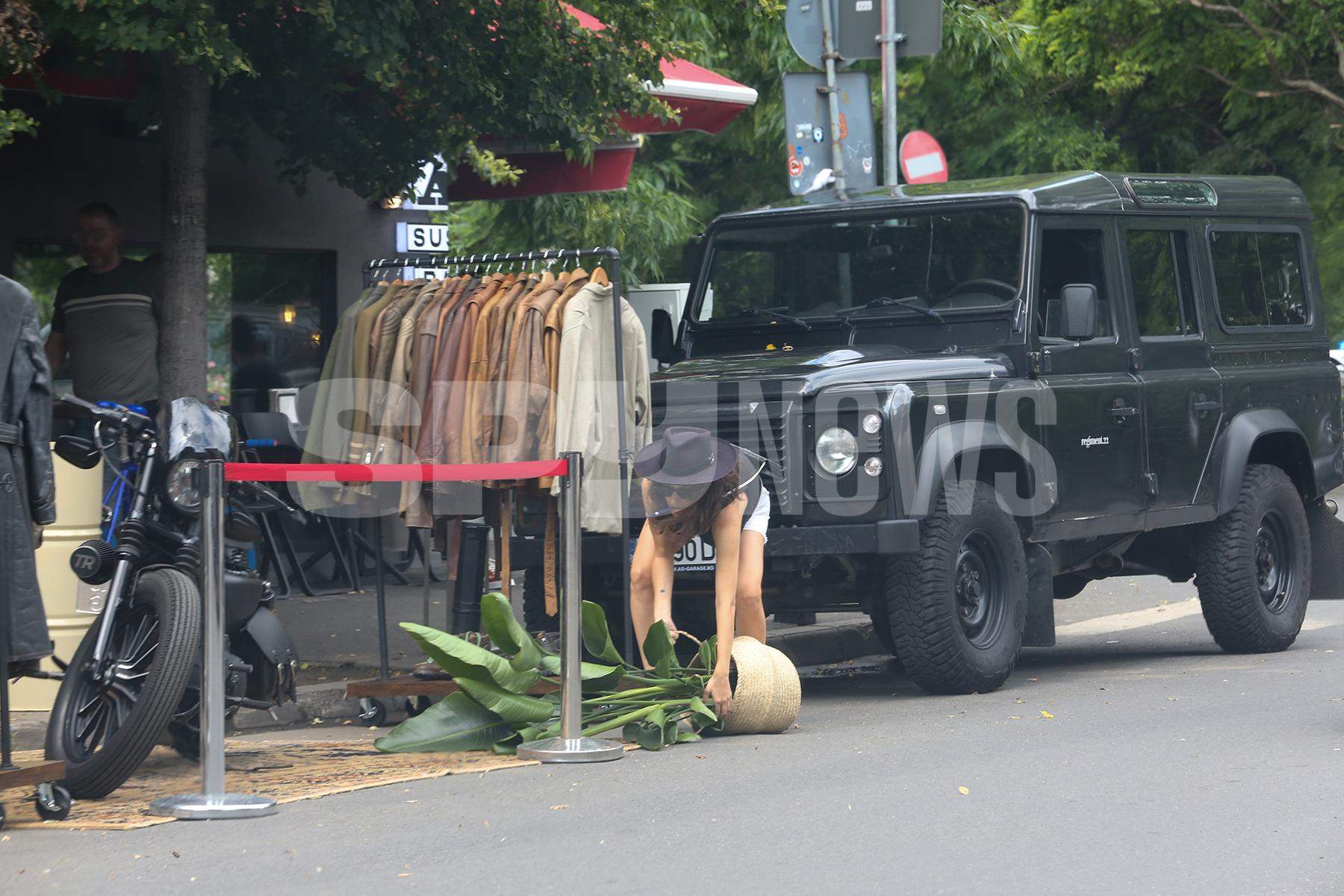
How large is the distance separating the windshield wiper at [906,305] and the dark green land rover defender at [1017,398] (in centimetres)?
1

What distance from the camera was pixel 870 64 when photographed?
68.2 feet

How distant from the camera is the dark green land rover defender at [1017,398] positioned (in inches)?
325

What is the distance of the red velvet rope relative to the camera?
632 cm

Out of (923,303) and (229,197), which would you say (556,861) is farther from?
(229,197)

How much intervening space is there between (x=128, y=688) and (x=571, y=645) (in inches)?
61.7

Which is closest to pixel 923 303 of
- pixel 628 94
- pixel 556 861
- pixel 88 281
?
pixel 628 94

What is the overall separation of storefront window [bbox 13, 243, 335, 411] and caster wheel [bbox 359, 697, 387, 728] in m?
5.25

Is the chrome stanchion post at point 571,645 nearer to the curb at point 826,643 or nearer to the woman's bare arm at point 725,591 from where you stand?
the woman's bare arm at point 725,591

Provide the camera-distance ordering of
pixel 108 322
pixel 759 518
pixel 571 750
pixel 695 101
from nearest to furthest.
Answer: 1. pixel 571 750
2. pixel 759 518
3. pixel 108 322
4. pixel 695 101

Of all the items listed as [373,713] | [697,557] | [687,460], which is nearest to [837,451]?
[697,557]

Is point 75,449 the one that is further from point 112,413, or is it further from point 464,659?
point 464,659

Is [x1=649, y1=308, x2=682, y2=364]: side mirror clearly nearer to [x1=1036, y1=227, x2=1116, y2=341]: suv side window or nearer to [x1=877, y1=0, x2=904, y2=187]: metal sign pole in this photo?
[x1=1036, y1=227, x2=1116, y2=341]: suv side window

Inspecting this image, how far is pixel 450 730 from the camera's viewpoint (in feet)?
23.1

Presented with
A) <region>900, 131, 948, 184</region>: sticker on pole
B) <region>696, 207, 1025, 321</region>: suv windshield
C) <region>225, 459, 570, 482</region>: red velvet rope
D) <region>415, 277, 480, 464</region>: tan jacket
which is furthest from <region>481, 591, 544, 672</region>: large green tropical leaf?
<region>900, 131, 948, 184</region>: sticker on pole
